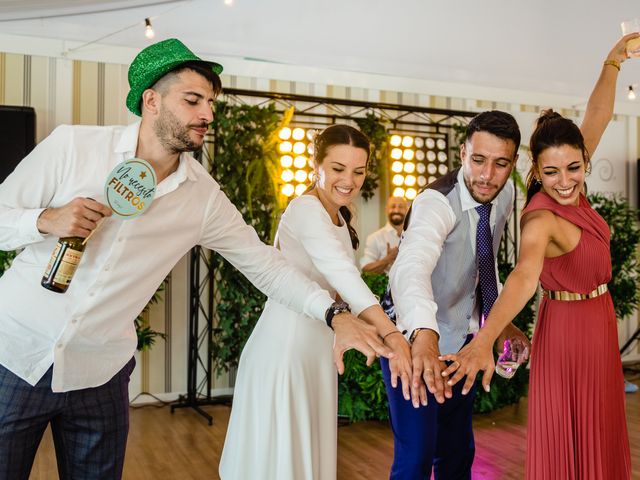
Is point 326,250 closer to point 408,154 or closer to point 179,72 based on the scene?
point 179,72

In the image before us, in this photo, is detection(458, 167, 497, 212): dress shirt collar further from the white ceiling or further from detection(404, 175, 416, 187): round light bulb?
detection(404, 175, 416, 187): round light bulb

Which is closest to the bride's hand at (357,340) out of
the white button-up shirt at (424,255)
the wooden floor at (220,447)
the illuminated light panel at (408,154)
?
the white button-up shirt at (424,255)

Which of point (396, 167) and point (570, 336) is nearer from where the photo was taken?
point (570, 336)

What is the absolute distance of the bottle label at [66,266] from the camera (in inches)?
61.8

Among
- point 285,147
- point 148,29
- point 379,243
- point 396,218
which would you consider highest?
point 148,29

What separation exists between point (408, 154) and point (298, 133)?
1.24 meters

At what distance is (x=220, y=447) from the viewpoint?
4.43 meters

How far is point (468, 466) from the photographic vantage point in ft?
8.45

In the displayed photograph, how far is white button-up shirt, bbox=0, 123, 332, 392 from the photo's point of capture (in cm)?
166

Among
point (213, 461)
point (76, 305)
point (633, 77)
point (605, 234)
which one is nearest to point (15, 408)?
point (76, 305)

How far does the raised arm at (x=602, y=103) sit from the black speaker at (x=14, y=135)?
421 centimetres

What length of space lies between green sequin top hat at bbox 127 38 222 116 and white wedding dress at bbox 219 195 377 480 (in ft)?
2.37

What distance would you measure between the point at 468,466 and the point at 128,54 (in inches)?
187

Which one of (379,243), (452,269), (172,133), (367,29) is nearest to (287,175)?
(379,243)
